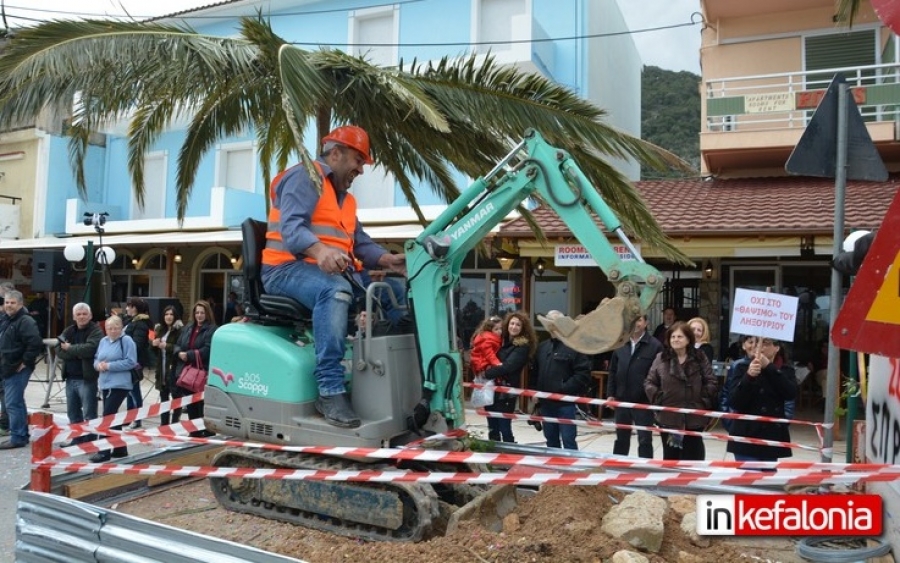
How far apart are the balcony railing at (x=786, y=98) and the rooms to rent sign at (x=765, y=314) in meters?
8.01

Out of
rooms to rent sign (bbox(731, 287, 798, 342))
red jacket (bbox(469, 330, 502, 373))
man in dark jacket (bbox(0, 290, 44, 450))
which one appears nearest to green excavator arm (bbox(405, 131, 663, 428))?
rooms to rent sign (bbox(731, 287, 798, 342))

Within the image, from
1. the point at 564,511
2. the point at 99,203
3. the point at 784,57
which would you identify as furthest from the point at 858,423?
the point at 99,203

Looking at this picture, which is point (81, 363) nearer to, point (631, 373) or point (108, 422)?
point (108, 422)

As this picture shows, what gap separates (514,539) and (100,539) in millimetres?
2233

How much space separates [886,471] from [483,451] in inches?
115

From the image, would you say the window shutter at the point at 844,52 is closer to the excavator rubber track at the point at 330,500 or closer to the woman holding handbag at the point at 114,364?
the woman holding handbag at the point at 114,364

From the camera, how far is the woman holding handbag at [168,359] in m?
9.55

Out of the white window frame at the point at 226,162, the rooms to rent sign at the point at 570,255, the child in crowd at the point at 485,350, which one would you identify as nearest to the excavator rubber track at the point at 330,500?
the child in crowd at the point at 485,350

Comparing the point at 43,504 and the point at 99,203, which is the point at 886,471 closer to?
the point at 43,504

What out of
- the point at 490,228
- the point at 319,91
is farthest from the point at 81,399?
the point at 490,228

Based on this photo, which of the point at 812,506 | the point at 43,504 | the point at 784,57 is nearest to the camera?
the point at 812,506

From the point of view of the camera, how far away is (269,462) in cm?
484

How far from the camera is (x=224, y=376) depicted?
16.9 feet

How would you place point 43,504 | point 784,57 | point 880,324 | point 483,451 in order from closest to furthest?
point 880,324 < point 43,504 < point 483,451 < point 784,57
